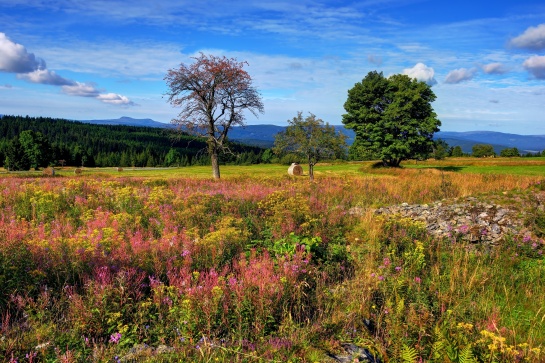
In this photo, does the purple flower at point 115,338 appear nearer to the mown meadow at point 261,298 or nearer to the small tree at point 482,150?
the mown meadow at point 261,298

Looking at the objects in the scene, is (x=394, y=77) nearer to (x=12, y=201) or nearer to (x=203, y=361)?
(x=12, y=201)

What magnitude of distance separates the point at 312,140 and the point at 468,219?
22633 mm

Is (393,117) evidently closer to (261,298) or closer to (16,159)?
(261,298)

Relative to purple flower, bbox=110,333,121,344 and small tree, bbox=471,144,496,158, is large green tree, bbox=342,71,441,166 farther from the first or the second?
small tree, bbox=471,144,496,158

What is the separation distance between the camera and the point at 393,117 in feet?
157

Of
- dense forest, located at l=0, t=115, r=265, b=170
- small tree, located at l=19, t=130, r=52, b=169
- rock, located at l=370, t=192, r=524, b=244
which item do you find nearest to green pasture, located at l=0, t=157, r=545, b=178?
dense forest, located at l=0, t=115, r=265, b=170

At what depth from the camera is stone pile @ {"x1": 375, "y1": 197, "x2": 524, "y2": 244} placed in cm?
937

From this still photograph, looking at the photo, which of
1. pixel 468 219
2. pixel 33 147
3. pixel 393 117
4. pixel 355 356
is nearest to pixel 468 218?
pixel 468 219

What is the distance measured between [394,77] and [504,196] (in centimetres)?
4499

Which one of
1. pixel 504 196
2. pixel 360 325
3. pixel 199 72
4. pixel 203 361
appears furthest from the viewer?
pixel 199 72

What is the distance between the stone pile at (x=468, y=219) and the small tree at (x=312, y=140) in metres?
20.3

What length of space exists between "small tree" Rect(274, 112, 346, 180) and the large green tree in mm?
17141

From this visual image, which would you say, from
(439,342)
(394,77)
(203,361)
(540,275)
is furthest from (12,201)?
(394,77)

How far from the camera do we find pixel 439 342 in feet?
13.5
